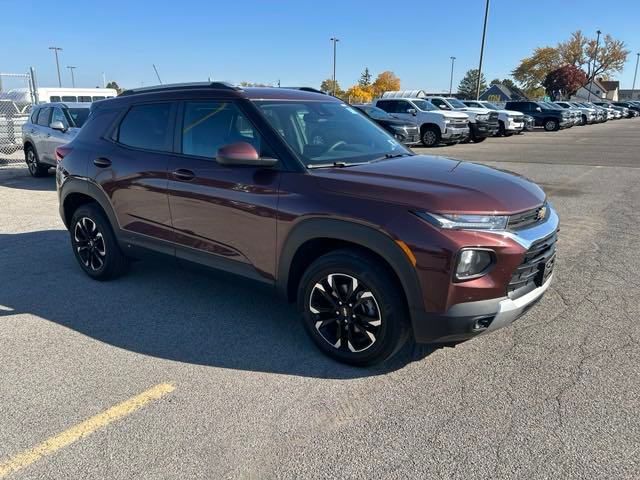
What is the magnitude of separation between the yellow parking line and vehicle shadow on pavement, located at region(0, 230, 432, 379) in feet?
1.43

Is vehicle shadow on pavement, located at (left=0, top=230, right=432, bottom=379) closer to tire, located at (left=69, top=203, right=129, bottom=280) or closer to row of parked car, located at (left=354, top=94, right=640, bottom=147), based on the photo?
tire, located at (left=69, top=203, right=129, bottom=280)

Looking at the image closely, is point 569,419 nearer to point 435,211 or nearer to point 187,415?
point 435,211

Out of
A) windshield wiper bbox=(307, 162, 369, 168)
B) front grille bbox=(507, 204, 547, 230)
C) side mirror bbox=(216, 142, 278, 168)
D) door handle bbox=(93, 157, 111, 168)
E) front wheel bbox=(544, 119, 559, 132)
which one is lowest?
front wheel bbox=(544, 119, 559, 132)

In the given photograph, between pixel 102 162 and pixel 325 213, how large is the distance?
8.53 feet

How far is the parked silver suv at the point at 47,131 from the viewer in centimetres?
1070

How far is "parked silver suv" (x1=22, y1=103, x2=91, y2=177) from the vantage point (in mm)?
10703

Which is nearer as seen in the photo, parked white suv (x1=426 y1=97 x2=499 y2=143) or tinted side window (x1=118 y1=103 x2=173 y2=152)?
tinted side window (x1=118 y1=103 x2=173 y2=152)

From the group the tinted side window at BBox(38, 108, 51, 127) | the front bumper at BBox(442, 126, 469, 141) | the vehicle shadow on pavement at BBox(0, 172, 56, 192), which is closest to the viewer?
the vehicle shadow on pavement at BBox(0, 172, 56, 192)

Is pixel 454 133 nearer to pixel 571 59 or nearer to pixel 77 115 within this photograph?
pixel 77 115

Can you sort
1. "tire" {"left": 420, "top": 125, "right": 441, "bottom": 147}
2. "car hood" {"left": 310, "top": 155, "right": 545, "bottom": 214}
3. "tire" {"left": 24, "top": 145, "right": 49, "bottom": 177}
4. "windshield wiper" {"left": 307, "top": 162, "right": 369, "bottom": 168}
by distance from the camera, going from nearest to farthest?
1. "car hood" {"left": 310, "top": 155, "right": 545, "bottom": 214}
2. "windshield wiper" {"left": 307, "top": 162, "right": 369, "bottom": 168}
3. "tire" {"left": 24, "top": 145, "right": 49, "bottom": 177}
4. "tire" {"left": 420, "top": 125, "right": 441, "bottom": 147}

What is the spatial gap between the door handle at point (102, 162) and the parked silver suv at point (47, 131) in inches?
250

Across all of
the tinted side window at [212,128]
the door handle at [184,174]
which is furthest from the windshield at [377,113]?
the door handle at [184,174]

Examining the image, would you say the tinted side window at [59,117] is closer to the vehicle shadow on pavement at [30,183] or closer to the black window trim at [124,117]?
the vehicle shadow on pavement at [30,183]

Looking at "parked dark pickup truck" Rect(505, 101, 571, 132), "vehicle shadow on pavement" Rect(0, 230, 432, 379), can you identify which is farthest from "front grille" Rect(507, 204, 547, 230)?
"parked dark pickup truck" Rect(505, 101, 571, 132)
